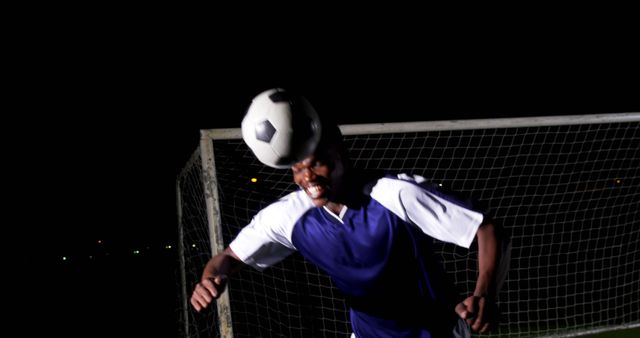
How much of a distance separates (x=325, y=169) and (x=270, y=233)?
0.59 metres

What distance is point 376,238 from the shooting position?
209 centimetres

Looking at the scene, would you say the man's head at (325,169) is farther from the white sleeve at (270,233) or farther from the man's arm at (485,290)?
the man's arm at (485,290)

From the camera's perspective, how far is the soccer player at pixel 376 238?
6.18 feet

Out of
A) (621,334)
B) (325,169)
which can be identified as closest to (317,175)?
(325,169)

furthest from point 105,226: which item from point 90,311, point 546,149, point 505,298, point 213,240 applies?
point 213,240

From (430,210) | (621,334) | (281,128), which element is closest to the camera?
(430,210)

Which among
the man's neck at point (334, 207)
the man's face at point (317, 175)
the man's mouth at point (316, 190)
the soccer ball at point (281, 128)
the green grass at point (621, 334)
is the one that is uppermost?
the soccer ball at point (281, 128)

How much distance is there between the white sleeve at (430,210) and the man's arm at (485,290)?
0.05 metres

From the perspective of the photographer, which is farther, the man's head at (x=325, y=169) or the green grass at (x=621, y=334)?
the green grass at (x=621, y=334)

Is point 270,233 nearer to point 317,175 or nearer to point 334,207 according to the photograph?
point 334,207

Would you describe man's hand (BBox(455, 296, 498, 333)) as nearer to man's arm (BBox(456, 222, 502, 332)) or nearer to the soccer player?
man's arm (BBox(456, 222, 502, 332))

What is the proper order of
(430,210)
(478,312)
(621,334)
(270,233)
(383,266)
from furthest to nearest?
(621,334) < (270,233) < (383,266) < (430,210) < (478,312)

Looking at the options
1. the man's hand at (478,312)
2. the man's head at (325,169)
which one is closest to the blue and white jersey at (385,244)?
the man's head at (325,169)

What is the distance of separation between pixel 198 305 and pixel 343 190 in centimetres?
77
